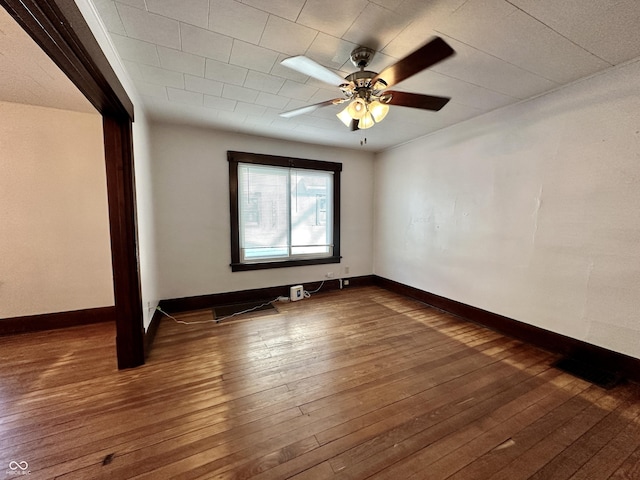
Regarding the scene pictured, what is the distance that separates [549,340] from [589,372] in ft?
1.19

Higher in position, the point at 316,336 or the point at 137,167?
the point at 137,167

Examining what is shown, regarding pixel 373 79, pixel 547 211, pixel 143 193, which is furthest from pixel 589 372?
pixel 143 193

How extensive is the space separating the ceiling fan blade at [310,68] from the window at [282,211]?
2.22 metres

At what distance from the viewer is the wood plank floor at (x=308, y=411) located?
4.21 ft

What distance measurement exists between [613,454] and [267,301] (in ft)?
11.0

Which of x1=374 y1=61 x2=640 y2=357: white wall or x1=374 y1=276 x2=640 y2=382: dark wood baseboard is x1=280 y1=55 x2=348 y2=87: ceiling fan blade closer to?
x1=374 y1=61 x2=640 y2=357: white wall

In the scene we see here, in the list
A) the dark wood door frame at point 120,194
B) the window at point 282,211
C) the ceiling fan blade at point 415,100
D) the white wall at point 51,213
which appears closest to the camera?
Answer: the dark wood door frame at point 120,194

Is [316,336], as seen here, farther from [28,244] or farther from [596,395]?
[28,244]

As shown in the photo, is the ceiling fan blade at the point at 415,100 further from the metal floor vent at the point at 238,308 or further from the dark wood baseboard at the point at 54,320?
the dark wood baseboard at the point at 54,320

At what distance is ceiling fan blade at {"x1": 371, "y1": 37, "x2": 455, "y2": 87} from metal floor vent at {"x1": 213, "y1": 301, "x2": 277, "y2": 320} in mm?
2875

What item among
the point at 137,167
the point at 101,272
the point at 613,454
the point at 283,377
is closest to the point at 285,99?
the point at 137,167

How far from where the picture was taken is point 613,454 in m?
1.34

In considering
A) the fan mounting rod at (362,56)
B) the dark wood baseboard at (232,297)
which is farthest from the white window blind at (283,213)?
the fan mounting rod at (362,56)

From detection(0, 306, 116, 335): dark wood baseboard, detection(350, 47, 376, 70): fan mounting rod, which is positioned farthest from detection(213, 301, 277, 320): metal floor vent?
detection(350, 47, 376, 70): fan mounting rod
